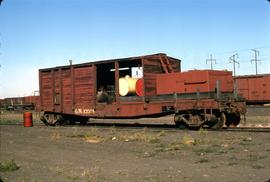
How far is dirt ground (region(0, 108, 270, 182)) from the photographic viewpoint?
359 inches

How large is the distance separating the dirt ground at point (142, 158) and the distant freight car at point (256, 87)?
25.9m

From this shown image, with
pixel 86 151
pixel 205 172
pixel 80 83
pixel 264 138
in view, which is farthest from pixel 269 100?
pixel 205 172

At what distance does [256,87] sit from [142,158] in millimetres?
33009

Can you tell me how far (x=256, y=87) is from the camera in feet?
140

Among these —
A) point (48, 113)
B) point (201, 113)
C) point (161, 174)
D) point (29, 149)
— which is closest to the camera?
point (161, 174)

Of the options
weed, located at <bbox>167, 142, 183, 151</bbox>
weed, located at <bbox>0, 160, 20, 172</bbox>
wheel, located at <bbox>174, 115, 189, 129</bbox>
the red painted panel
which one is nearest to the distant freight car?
the red painted panel

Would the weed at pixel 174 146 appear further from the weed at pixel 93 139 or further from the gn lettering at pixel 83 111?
the gn lettering at pixel 83 111

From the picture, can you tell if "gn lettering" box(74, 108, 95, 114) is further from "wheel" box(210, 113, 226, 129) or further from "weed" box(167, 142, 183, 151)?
"weed" box(167, 142, 183, 151)

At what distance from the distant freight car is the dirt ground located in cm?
2587

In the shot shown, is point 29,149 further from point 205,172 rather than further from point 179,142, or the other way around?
point 205,172

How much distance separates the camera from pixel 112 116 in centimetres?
2422

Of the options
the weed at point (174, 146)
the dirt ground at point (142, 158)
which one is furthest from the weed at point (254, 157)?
the weed at point (174, 146)

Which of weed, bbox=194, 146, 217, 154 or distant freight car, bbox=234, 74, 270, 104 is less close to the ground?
distant freight car, bbox=234, 74, 270, 104

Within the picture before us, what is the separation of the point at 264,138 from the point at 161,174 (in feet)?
24.9
